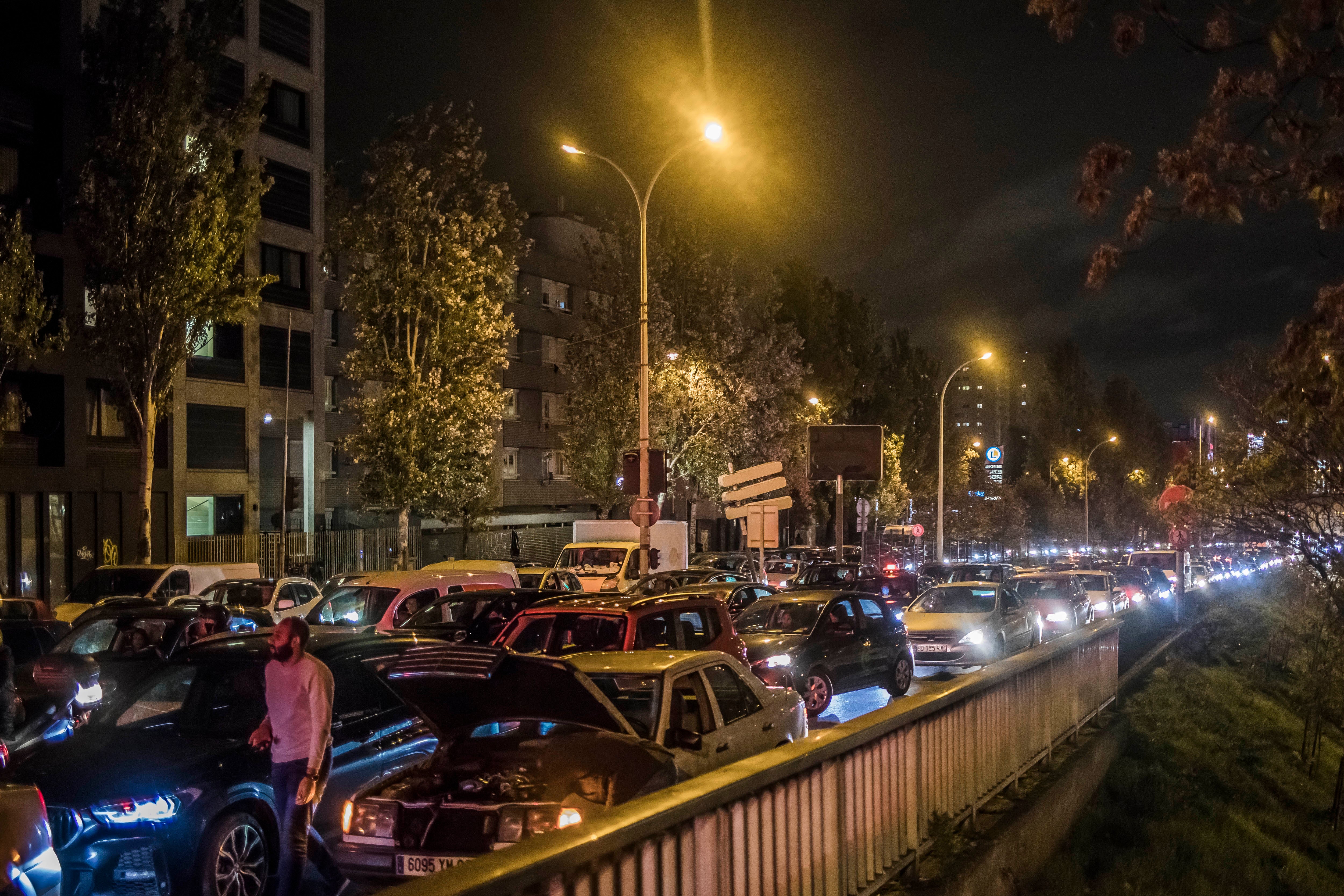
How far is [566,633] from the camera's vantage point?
42.6 ft

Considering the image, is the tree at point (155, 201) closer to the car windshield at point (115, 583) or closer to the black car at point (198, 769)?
the car windshield at point (115, 583)

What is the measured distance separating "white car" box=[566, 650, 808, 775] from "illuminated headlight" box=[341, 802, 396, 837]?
4.63 feet

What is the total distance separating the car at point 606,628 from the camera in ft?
41.9

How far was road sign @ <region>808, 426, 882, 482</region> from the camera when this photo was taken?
147 ft

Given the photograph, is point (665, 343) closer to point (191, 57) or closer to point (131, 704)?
point (191, 57)

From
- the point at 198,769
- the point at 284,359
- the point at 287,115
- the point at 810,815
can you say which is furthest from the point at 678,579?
the point at 287,115

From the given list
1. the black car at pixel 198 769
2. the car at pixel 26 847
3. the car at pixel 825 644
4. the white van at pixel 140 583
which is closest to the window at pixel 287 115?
the white van at pixel 140 583

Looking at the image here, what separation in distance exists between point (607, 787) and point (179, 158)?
29677 millimetres

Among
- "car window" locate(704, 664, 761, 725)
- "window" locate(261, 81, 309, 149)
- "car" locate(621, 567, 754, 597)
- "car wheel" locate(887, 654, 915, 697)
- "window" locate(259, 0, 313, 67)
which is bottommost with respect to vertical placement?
"car wheel" locate(887, 654, 915, 697)

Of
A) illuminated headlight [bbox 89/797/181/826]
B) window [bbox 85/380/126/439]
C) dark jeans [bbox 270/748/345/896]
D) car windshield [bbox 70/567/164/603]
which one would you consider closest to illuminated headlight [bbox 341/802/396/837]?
dark jeans [bbox 270/748/345/896]

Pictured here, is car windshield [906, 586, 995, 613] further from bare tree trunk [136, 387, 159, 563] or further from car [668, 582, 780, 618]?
bare tree trunk [136, 387, 159, 563]

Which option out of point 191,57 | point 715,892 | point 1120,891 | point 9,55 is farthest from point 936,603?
point 9,55

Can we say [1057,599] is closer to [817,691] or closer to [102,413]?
[817,691]

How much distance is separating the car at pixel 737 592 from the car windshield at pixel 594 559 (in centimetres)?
954
